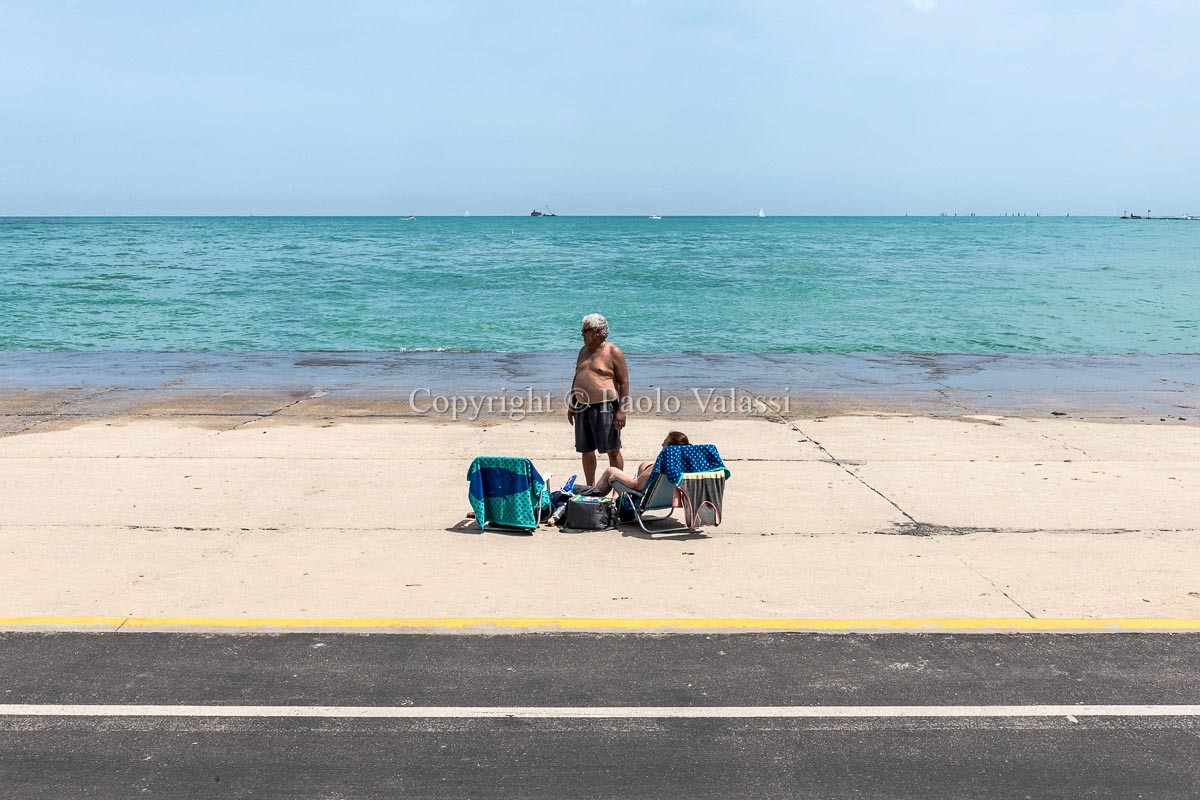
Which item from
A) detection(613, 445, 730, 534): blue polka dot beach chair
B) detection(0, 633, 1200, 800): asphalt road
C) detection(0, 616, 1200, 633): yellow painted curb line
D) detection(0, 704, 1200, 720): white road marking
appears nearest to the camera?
detection(0, 633, 1200, 800): asphalt road

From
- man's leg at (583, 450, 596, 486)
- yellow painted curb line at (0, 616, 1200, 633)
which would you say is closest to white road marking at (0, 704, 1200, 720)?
yellow painted curb line at (0, 616, 1200, 633)

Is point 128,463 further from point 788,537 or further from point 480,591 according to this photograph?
point 788,537

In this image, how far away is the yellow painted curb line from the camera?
602 cm

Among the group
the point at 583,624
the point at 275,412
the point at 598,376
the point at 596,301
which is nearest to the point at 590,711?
the point at 583,624

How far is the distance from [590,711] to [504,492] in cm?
322

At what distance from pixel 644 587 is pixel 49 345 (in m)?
24.2

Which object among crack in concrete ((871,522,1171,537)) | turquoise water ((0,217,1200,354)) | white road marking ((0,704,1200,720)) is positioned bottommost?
turquoise water ((0,217,1200,354))

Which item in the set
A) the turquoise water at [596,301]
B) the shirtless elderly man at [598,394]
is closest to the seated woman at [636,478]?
the shirtless elderly man at [598,394]

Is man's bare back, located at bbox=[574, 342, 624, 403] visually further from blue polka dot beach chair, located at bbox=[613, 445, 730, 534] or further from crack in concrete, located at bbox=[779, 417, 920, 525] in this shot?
crack in concrete, located at bbox=[779, 417, 920, 525]

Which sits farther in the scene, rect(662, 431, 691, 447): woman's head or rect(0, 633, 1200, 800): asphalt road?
rect(662, 431, 691, 447): woman's head

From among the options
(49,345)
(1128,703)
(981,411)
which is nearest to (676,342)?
(981,411)

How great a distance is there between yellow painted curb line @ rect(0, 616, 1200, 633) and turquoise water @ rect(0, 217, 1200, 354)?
19.8 m

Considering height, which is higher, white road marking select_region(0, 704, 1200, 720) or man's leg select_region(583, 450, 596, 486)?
man's leg select_region(583, 450, 596, 486)

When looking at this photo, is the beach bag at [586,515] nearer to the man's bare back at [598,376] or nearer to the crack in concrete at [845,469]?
the man's bare back at [598,376]
